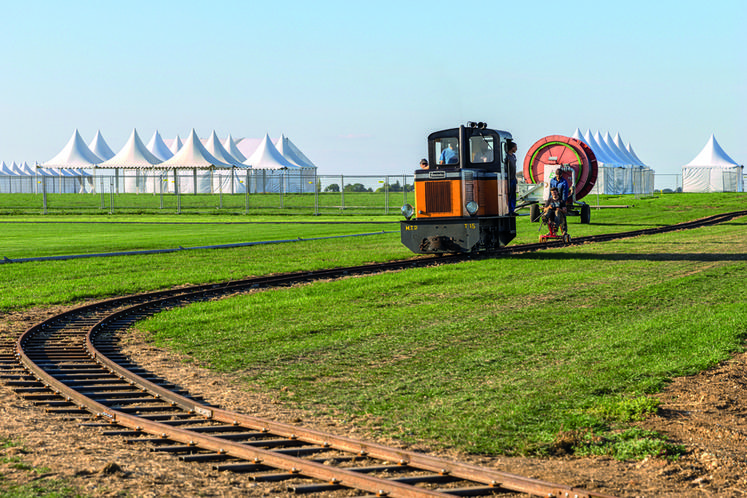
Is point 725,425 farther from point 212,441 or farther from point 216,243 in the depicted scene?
point 216,243

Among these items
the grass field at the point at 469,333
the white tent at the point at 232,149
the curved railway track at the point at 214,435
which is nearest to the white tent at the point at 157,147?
the white tent at the point at 232,149

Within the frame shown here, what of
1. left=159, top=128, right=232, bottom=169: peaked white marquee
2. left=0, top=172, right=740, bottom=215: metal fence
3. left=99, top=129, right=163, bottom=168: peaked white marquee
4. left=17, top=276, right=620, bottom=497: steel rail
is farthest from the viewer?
left=99, top=129, right=163, bottom=168: peaked white marquee

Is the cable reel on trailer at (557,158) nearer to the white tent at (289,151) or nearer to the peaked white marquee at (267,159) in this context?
the peaked white marquee at (267,159)

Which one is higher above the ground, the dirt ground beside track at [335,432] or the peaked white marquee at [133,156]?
the peaked white marquee at [133,156]

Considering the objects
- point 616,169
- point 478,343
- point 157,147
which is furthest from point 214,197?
point 478,343

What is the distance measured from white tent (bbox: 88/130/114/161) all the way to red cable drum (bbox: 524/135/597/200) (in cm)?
6645

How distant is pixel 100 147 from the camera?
301 ft

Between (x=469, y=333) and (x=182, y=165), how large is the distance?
6174 cm

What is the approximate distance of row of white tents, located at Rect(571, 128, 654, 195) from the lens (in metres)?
74.8

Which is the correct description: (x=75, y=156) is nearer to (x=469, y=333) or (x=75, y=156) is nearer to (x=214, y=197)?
(x=214, y=197)

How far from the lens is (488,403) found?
23.4ft

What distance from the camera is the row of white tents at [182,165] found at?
69562mm

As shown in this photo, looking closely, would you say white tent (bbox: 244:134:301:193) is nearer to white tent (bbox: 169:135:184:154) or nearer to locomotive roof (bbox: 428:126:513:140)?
white tent (bbox: 169:135:184:154)

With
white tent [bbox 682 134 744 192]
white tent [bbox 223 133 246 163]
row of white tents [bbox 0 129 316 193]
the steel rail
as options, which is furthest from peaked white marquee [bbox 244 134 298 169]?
the steel rail
